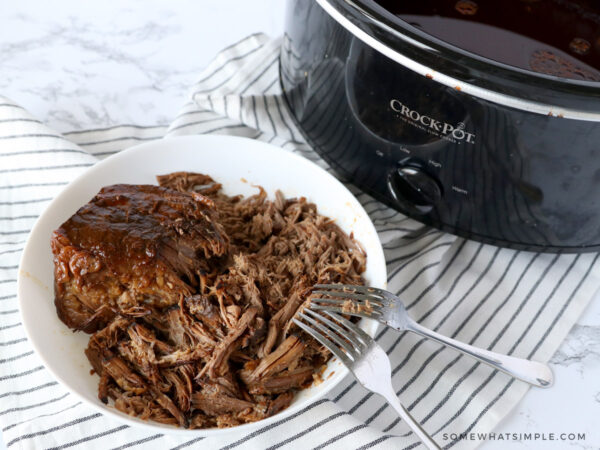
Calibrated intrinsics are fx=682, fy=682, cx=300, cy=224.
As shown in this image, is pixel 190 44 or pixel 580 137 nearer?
pixel 580 137

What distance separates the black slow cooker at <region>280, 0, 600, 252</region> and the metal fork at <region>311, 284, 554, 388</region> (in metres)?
0.34

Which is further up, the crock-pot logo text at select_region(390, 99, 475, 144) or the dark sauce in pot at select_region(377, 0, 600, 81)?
the dark sauce in pot at select_region(377, 0, 600, 81)

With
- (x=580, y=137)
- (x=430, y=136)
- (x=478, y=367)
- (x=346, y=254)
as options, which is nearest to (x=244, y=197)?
(x=346, y=254)

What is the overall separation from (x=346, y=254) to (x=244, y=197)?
0.39m

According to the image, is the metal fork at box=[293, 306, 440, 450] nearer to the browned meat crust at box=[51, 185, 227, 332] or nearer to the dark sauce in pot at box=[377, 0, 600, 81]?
the browned meat crust at box=[51, 185, 227, 332]

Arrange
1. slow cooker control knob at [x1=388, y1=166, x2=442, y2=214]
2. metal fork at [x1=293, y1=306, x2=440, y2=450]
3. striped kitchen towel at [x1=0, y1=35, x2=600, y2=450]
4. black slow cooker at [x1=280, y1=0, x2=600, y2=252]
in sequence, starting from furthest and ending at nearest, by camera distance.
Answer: slow cooker control knob at [x1=388, y1=166, x2=442, y2=214] → striped kitchen towel at [x1=0, y1=35, x2=600, y2=450] → metal fork at [x1=293, y1=306, x2=440, y2=450] → black slow cooker at [x1=280, y1=0, x2=600, y2=252]

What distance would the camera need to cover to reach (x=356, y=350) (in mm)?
1596

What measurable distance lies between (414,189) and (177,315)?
28.6 inches

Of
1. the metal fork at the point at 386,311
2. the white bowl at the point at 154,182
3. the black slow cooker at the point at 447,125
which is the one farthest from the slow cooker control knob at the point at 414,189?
the metal fork at the point at 386,311

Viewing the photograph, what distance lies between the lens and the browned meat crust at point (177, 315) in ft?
5.18

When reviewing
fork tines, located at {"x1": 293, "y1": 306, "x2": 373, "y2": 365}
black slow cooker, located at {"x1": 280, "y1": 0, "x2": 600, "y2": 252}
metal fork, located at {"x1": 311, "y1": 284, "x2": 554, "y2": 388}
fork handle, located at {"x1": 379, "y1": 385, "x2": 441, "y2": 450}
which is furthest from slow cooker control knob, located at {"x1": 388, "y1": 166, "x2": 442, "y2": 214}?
fork handle, located at {"x1": 379, "y1": 385, "x2": 441, "y2": 450}

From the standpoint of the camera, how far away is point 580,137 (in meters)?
1.53

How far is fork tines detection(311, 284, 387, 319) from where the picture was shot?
1634 mm

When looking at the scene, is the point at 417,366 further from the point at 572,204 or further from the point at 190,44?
the point at 190,44
